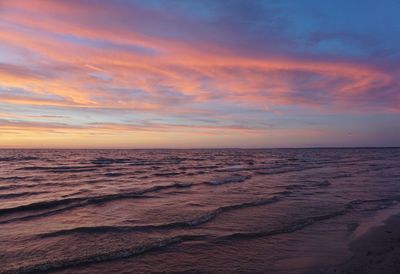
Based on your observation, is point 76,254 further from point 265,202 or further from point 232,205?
point 265,202

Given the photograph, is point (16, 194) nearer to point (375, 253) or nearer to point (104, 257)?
point (104, 257)

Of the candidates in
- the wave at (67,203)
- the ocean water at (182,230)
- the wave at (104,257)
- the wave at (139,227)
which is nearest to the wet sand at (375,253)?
the ocean water at (182,230)

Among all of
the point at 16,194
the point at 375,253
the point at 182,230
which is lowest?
the point at 16,194

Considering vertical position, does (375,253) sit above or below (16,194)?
above

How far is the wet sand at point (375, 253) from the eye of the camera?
746 centimetres

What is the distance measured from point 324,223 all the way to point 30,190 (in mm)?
18684

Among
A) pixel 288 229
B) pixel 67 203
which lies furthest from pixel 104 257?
pixel 67 203

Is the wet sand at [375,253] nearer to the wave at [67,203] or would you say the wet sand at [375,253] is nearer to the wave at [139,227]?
the wave at [139,227]

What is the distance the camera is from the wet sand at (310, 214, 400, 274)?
7.46 metres

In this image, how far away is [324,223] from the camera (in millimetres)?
12117

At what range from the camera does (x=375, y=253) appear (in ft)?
28.4

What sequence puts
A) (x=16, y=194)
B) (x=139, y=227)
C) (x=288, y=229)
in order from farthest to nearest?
(x=16, y=194)
(x=139, y=227)
(x=288, y=229)

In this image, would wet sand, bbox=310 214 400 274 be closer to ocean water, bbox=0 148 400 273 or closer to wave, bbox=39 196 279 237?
ocean water, bbox=0 148 400 273

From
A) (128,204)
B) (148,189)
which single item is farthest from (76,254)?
(148,189)
